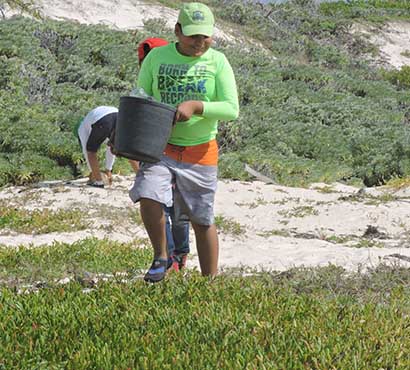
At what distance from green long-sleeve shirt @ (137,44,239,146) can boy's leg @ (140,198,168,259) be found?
0.44 meters

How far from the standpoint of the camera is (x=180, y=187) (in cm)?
489

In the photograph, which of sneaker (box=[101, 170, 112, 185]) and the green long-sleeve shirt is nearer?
the green long-sleeve shirt

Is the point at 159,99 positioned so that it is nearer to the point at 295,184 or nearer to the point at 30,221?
the point at 30,221

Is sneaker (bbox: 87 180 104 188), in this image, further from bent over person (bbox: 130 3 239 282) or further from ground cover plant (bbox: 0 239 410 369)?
bent over person (bbox: 130 3 239 282)

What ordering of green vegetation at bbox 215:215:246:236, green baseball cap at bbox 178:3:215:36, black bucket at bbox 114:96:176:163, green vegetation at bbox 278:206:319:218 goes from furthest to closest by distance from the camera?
green vegetation at bbox 278:206:319:218 → green vegetation at bbox 215:215:246:236 → green baseball cap at bbox 178:3:215:36 → black bucket at bbox 114:96:176:163

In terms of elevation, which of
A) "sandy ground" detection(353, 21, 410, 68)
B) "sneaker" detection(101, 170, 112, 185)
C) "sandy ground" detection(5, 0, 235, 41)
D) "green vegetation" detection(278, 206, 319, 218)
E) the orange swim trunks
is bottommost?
"sandy ground" detection(353, 21, 410, 68)

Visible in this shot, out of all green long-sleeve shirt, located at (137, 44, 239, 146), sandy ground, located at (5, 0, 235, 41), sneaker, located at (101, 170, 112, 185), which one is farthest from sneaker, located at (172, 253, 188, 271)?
sandy ground, located at (5, 0, 235, 41)

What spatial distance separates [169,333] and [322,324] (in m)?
0.82

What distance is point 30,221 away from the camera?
7.94m

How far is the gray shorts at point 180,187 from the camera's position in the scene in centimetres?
475

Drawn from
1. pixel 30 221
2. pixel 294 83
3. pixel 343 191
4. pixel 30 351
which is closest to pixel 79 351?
pixel 30 351

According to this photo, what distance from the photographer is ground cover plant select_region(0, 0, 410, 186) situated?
12547 mm

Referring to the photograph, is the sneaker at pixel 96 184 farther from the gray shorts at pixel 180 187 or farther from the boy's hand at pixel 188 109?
the boy's hand at pixel 188 109

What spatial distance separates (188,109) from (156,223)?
80 centimetres
